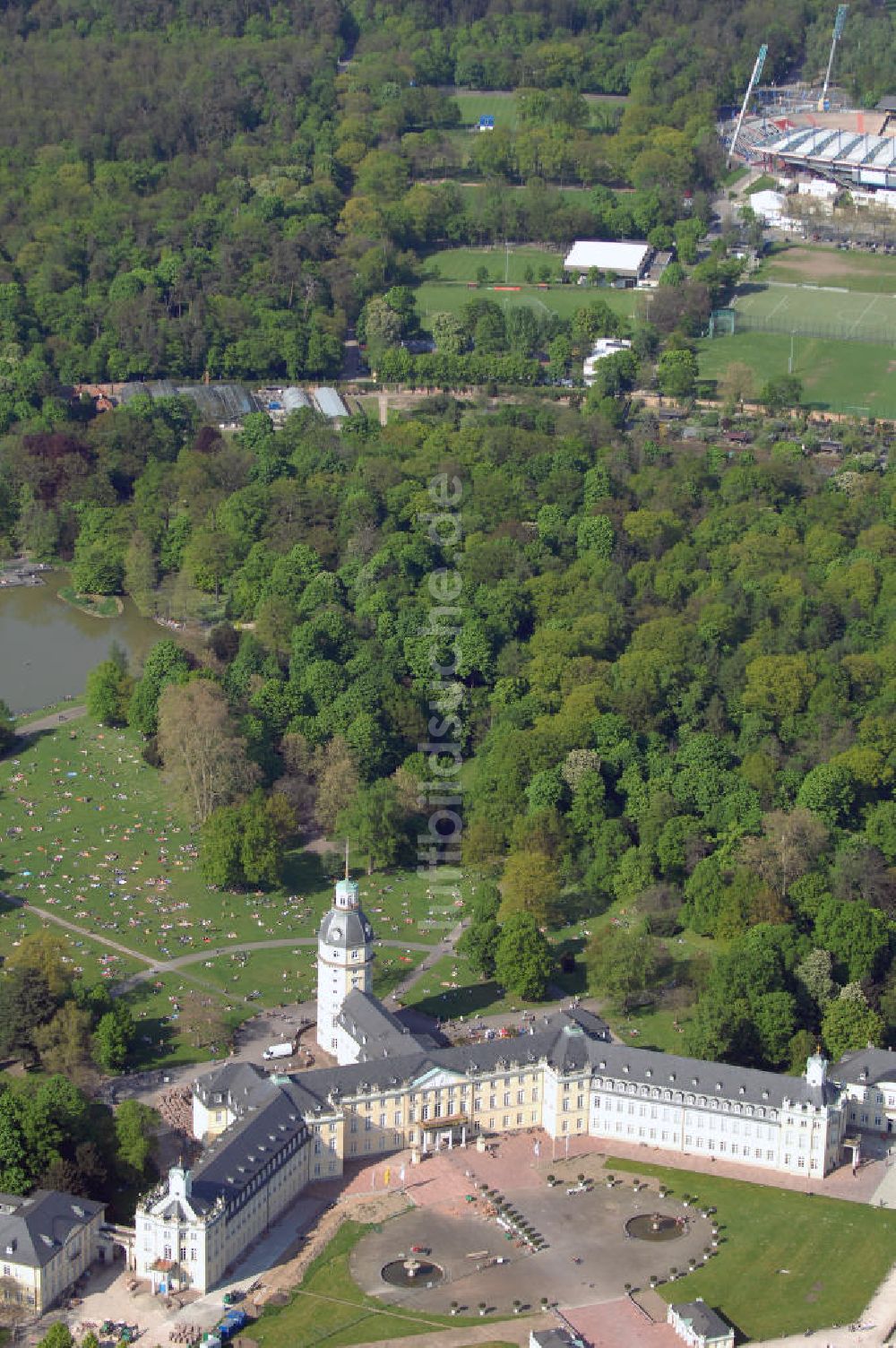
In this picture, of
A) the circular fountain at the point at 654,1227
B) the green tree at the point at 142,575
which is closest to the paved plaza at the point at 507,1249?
the circular fountain at the point at 654,1227

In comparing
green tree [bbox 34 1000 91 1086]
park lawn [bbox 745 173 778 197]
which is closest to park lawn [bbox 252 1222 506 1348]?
green tree [bbox 34 1000 91 1086]

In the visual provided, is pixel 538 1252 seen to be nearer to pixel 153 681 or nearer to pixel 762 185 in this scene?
pixel 153 681

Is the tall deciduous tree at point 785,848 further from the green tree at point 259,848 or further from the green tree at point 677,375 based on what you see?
the green tree at point 677,375

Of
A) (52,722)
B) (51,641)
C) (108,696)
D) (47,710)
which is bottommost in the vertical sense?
(51,641)

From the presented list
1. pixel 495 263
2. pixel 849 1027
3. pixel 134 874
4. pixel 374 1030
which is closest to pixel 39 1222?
pixel 374 1030

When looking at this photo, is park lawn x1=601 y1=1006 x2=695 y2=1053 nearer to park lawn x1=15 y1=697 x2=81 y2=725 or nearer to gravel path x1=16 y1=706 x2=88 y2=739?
gravel path x1=16 y1=706 x2=88 y2=739
